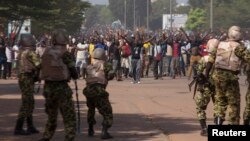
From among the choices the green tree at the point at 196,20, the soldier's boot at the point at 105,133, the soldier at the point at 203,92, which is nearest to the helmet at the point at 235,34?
the soldier at the point at 203,92

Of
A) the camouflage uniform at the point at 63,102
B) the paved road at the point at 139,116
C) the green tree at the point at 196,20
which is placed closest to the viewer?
the camouflage uniform at the point at 63,102

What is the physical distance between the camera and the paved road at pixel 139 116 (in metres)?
12.1

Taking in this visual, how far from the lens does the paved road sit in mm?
12148

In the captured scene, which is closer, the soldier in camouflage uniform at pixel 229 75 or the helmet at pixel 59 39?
the helmet at pixel 59 39

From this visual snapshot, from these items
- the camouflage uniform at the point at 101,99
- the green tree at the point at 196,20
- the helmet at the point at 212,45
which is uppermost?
the green tree at the point at 196,20

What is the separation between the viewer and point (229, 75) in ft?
37.1

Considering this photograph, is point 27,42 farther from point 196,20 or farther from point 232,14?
point 196,20

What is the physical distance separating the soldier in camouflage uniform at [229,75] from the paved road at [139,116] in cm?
72

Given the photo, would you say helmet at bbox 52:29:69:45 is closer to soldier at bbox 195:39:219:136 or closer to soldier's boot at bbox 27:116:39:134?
soldier's boot at bbox 27:116:39:134

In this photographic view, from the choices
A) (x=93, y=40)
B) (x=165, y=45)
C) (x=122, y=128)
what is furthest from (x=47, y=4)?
(x=122, y=128)

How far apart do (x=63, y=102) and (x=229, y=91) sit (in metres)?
2.76

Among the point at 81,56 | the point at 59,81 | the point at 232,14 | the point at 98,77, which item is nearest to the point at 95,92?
the point at 98,77

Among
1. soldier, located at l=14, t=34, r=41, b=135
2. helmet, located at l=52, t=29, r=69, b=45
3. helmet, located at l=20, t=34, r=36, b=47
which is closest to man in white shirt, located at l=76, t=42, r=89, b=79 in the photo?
helmet, located at l=20, t=34, r=36, b=47

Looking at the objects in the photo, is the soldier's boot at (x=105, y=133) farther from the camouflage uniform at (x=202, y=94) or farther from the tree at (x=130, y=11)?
the tree at (x=130, y=11)
